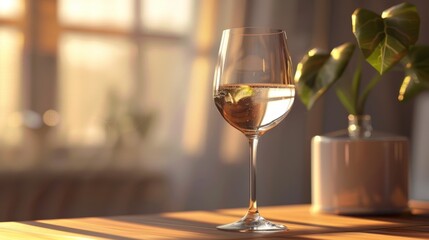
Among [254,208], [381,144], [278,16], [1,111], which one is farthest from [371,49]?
[278,16]

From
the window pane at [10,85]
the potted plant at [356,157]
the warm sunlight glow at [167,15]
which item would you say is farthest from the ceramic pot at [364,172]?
the warm sunlight glow at [167,15]

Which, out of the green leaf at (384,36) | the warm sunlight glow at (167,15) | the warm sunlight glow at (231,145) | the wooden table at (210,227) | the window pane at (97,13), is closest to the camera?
the wooden table at (210,227)

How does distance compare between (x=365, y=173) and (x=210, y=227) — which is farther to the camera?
(x=365, y=173)

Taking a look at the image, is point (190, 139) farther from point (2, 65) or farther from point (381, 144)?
point (381, 144)

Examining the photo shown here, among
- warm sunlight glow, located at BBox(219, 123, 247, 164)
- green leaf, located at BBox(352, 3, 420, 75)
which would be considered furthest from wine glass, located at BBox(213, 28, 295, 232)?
warm sunlight glow, located at BBox(219, 123, 247, 164)

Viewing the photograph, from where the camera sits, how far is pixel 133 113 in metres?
2.92

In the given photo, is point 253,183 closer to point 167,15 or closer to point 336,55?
point 336,55

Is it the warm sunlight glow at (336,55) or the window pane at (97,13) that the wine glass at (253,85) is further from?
the window pane at (97,13)

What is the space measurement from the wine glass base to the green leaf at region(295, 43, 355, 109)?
Answer: 300 millimetres

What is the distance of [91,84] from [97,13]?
0.26 meters

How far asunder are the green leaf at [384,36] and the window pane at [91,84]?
1795mm

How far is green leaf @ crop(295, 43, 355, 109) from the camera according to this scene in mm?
1286

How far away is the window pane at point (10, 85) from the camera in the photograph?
2686 millimetres

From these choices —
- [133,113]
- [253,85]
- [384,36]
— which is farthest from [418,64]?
[133,113]
